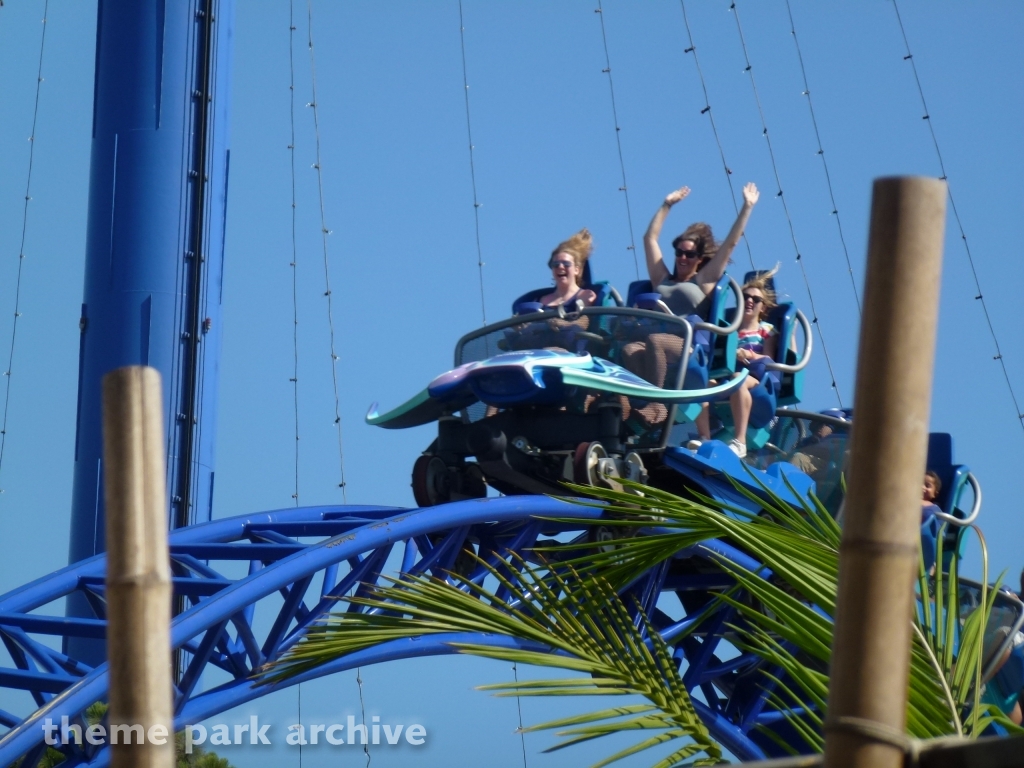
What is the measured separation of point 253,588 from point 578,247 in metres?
2.49

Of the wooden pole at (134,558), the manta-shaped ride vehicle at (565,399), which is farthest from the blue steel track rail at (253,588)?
the wooden pole at (134,558)

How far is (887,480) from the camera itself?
4.01 feet

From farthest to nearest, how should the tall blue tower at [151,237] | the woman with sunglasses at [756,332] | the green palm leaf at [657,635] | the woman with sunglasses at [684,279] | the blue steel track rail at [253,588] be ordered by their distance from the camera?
the tall blue tower at [151,237] < the woman with sunglasses at [756,332] < the woman with sunglasses at [684,279] < the blue steel track rail at [253,588] < the green palm leaf at [657,635]

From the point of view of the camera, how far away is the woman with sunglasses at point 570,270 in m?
6.90

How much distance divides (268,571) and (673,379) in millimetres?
1978

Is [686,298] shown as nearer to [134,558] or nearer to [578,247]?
[578,247]

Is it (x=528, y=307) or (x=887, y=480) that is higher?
(x=528, y=307)

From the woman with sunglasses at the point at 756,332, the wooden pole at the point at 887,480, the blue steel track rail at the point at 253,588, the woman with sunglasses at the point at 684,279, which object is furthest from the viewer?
the woman with sunglasses at the point at 756,332

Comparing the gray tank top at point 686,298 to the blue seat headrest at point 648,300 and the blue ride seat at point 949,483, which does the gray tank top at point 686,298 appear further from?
the blue ride seat at point 949,483

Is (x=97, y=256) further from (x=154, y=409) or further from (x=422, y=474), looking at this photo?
(x=154, y=409)

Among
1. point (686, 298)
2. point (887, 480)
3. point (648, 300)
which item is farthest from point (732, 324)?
point (887, 480)

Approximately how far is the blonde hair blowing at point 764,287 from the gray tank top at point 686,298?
0.44 m

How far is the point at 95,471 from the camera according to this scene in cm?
982

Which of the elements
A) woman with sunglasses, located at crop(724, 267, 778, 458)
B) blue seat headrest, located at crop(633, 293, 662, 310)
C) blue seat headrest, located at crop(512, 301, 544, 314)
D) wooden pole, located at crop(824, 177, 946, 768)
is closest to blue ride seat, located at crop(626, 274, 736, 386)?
blue seat headrest, located at crop(633, 293, 662, 310)
